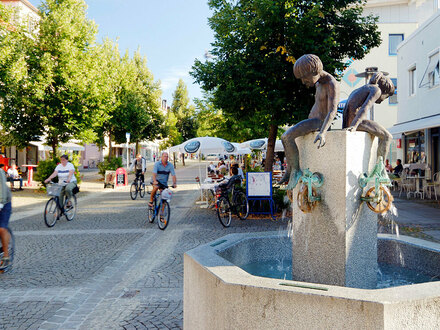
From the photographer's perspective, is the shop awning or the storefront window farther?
the storefront window

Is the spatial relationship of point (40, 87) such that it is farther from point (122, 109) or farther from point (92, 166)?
point (92, 166)

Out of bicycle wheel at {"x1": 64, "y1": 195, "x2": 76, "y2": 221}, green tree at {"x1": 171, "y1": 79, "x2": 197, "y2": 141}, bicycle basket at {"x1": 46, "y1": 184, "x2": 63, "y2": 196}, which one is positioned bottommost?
bicycle wheel at {"x1": 64, "y1": 195, "x2": 76, "y2": 221}

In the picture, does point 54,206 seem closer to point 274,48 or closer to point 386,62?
point 274,48

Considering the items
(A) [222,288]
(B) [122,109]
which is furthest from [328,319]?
(B) [122,109]

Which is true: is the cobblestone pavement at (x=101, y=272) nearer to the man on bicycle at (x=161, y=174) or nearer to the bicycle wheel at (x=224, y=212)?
the bicycle wheel at (x=224, y=212)

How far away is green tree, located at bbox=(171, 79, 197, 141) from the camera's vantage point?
62.9m

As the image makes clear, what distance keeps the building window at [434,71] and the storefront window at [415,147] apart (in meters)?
2.75

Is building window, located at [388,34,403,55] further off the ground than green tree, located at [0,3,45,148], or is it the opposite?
building window, located at [388,34,403,55]

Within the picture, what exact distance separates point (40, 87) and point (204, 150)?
8632 mm

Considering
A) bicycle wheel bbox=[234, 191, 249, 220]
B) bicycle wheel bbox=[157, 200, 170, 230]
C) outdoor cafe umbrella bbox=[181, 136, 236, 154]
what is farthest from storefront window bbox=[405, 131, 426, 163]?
bicycle wheel bbox=[157, 200, 170, 230]

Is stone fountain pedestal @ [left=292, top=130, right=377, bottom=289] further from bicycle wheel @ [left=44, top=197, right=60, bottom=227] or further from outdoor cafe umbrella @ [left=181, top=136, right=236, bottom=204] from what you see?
outdoor cafe umbrella @ [left=181, top=136, right=236, bottom=204]

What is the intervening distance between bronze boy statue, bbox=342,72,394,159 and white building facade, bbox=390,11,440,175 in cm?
1246

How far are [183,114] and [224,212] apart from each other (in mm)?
54124

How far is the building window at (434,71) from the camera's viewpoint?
1725 cm
